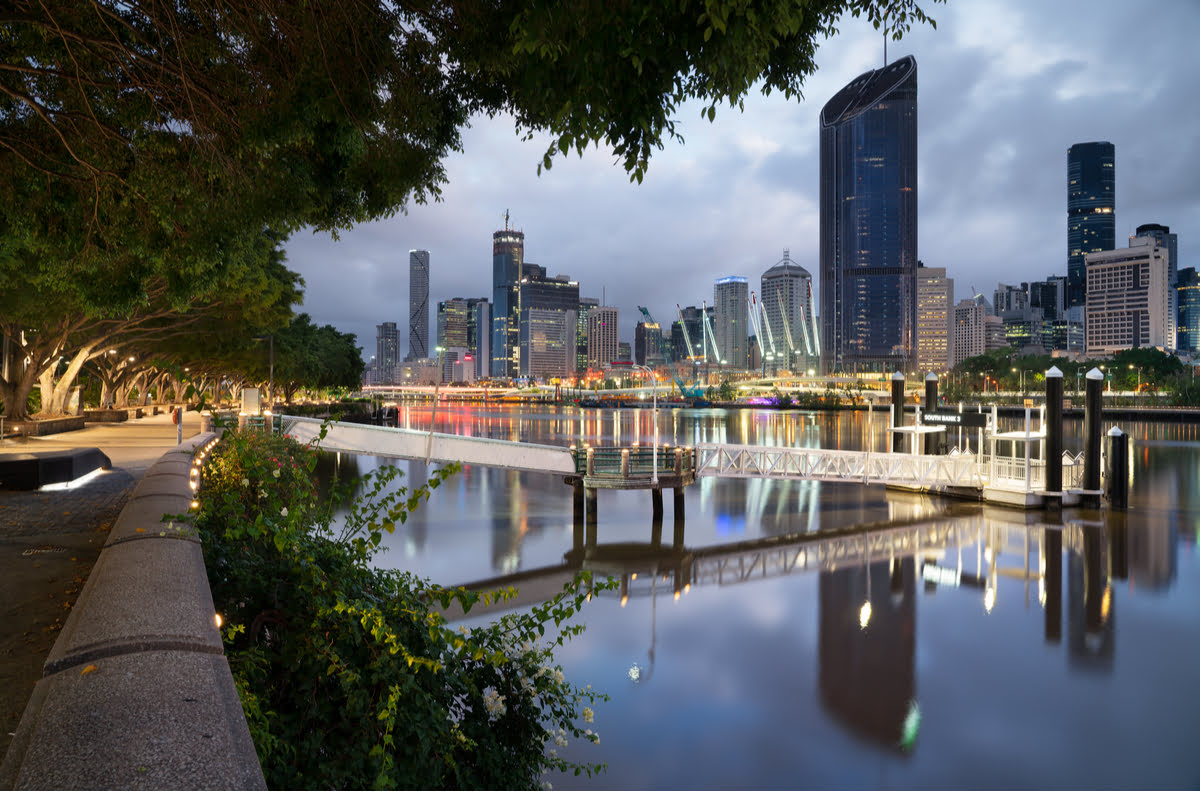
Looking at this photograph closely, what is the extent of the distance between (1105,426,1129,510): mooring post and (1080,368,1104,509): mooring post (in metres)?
0.66

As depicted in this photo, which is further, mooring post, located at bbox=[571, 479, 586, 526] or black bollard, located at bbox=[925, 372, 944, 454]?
black bollard, located at bbox=[925, 372, 944, 454]

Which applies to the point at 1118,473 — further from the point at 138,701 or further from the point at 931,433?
the point at 138,701

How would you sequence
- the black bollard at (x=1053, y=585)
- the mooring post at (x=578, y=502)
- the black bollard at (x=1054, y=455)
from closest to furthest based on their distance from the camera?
the black bollard at (x=1053, y=585)
the mooring post at (x=578, y=502)
the black bollard at (x=1054, y=455)

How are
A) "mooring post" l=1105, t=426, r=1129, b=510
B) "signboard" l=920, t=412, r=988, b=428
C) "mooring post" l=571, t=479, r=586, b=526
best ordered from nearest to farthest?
"mooring post" l=571, t=479, r=586, b=526 < "mooring post" l=1105, t=426, r=1129, b=510 < "signboard" l=920, t=412, r=988, b=428

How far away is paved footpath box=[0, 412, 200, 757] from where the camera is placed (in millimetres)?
4969

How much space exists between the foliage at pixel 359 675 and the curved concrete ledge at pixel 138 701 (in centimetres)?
41

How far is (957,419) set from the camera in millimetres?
30422

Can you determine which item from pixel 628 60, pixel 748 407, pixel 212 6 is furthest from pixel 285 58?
pixel 748 407

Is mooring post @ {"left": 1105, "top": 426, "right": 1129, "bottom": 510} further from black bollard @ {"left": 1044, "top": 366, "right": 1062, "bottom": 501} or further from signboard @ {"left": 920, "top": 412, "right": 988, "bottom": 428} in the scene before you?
signboard @ {"left": 920, "top": 412, "right": 988, "bottom": 428}

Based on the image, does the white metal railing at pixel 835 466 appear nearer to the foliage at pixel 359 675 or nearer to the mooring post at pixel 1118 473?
the mooring post at pixel 1118 473

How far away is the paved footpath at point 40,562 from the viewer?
16.3 feet

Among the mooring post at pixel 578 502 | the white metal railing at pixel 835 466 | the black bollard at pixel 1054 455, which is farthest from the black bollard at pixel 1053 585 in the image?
the mooring post at pixel 578 502

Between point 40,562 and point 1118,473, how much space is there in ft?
113

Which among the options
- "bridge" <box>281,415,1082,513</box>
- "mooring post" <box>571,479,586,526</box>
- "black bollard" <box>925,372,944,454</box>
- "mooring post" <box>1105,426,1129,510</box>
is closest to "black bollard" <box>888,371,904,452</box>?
"black bollard" <box>925,372,944,454</box>
